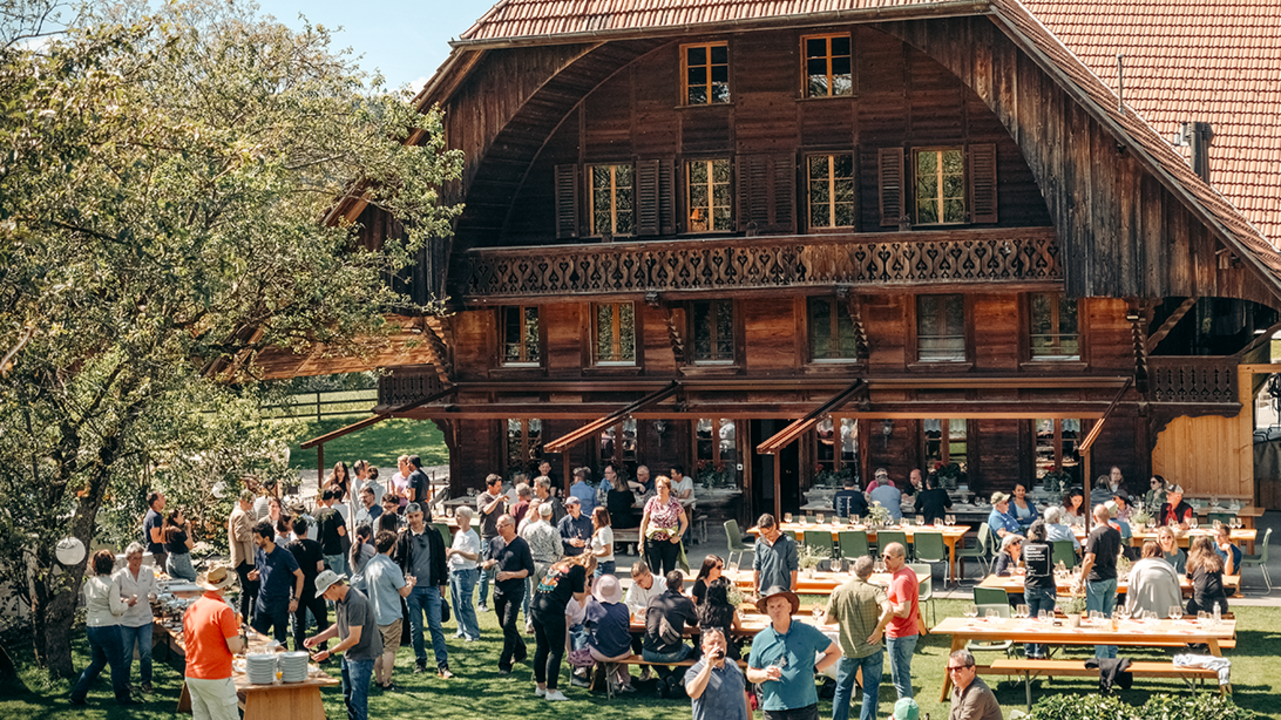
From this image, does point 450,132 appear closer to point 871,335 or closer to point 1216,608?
point 871,335

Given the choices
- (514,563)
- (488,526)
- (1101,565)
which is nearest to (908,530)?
(1101,565)

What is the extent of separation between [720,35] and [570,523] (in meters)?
11.9

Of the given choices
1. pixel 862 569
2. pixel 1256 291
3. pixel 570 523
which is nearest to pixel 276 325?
pixel 570 523

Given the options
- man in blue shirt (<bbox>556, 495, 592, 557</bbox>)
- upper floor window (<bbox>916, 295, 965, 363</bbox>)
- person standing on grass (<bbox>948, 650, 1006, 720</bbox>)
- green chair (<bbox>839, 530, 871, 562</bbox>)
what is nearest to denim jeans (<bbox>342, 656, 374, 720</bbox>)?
man in blue shirt (<bbox>556, 495, 592, 557</bbox>)

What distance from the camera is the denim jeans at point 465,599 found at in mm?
17359

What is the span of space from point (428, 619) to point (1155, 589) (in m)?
7.58

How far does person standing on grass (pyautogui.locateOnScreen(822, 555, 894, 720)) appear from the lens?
1307 centimetres

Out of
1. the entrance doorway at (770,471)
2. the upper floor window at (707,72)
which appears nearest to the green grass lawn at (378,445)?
the entrance doorway at (770,471)

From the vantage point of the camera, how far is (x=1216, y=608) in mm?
14453

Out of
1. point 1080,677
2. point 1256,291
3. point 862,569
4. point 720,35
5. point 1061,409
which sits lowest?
point 1080,677

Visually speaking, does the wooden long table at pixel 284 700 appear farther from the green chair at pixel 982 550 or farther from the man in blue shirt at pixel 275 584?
the green chair at pixel 982 550

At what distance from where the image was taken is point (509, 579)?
15.9m

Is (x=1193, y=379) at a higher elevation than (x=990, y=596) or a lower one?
higher

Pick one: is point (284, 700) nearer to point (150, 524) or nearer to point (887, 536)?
point (150, 524)
